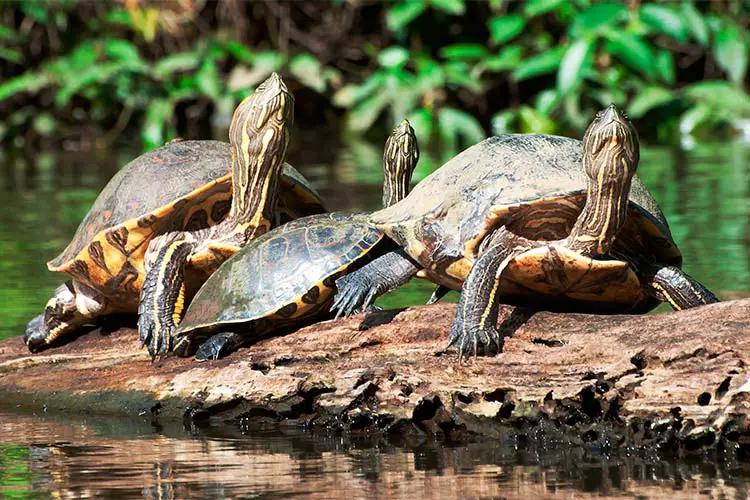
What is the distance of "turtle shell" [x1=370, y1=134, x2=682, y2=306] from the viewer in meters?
4.34

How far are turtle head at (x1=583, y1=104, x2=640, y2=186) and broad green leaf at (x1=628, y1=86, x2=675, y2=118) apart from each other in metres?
11.8

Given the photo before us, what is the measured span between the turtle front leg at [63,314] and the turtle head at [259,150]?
815 millimetres

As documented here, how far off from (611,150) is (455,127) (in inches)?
457

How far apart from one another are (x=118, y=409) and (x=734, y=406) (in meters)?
2.20

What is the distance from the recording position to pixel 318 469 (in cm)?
357

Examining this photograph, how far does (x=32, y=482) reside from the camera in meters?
3.44

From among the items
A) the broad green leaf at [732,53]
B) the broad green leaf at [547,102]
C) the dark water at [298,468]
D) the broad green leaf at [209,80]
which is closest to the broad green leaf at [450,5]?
the broad green leaf at [547,102]

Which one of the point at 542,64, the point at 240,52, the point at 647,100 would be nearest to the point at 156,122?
the point at 240,52

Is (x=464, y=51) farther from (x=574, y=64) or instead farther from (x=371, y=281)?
(x=371, y=281)

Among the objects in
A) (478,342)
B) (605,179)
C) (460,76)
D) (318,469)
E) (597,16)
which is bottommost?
(318,469)

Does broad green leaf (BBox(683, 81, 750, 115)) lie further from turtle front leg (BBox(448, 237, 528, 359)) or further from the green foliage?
turtle front leg (BBox(448, 237, 528, 359))

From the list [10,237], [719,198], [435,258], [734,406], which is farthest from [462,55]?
[734,406]

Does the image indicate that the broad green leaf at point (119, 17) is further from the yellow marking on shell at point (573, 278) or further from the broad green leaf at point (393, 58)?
the yellow marking on shell at point (573, 278)

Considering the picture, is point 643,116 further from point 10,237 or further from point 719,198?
point 10,237
